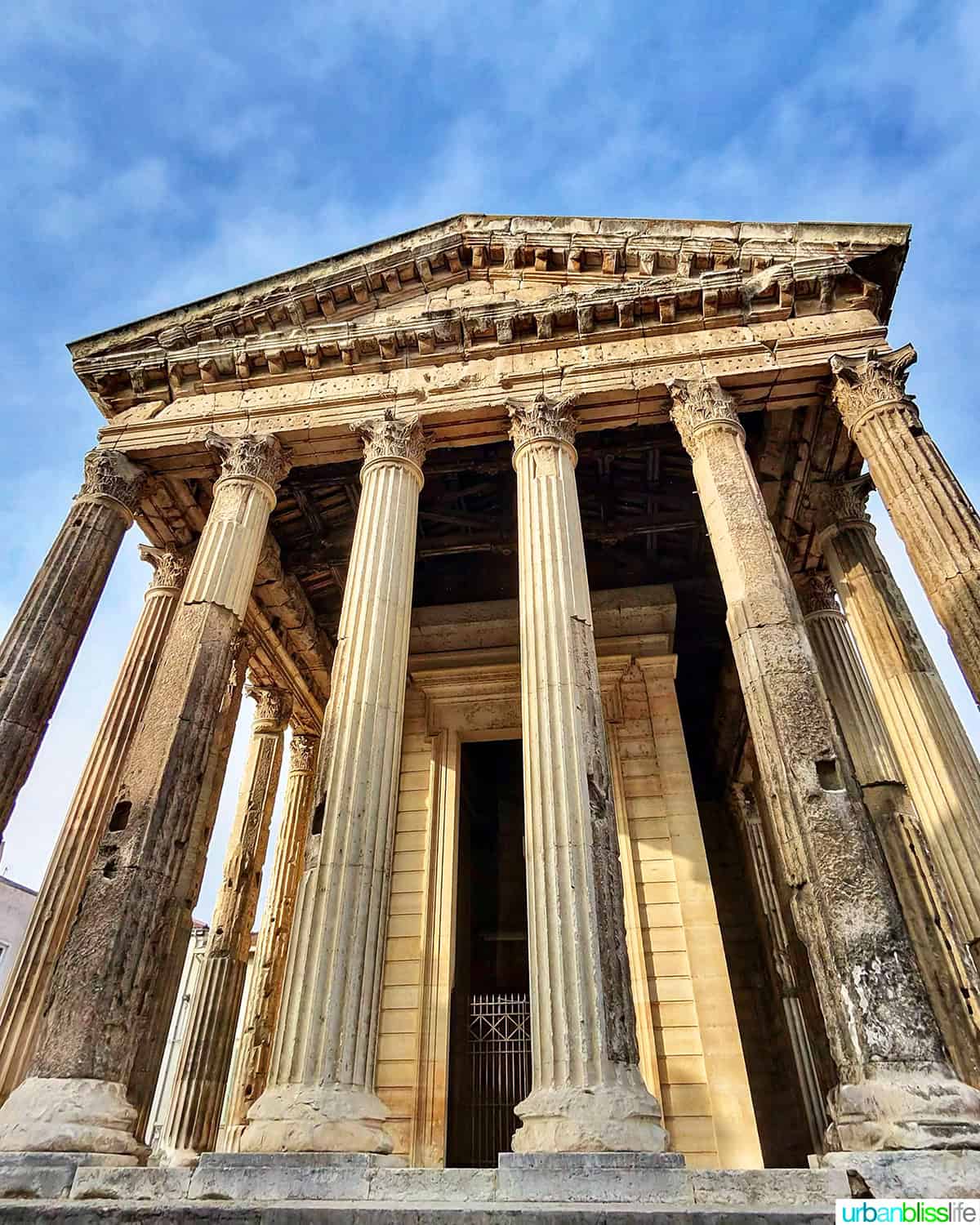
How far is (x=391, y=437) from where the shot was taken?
10.8 meters

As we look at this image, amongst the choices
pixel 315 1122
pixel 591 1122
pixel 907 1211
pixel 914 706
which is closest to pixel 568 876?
pixel 591 1122

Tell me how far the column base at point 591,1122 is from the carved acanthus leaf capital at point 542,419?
7527mm

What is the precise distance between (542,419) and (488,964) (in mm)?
11163

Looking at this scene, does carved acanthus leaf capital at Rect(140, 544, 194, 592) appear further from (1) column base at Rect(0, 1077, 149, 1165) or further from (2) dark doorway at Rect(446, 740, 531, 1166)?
(1) column base at Rect(0, 1077, 149, 1165)

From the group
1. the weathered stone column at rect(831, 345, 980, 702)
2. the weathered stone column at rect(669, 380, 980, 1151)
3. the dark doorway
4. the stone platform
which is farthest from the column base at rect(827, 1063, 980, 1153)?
the dark doorway

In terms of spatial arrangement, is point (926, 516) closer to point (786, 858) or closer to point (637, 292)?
point (786, 858)

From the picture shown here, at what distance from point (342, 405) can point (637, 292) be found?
4607 millimetres

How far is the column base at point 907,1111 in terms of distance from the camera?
5.20 m

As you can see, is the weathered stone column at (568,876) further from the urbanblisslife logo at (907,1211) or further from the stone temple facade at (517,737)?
the urbanblisslife logo at (907,1211)

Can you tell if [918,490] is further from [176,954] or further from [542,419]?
[176,954]

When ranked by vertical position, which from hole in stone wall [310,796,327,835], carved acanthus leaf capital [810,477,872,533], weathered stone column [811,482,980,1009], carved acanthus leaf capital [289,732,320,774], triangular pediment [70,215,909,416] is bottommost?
hole in stone wall [310,796,327,835]

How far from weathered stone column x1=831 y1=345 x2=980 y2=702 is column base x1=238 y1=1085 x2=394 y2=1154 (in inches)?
271

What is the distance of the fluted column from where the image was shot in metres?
13.3

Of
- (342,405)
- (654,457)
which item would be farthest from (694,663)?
(342,405)
